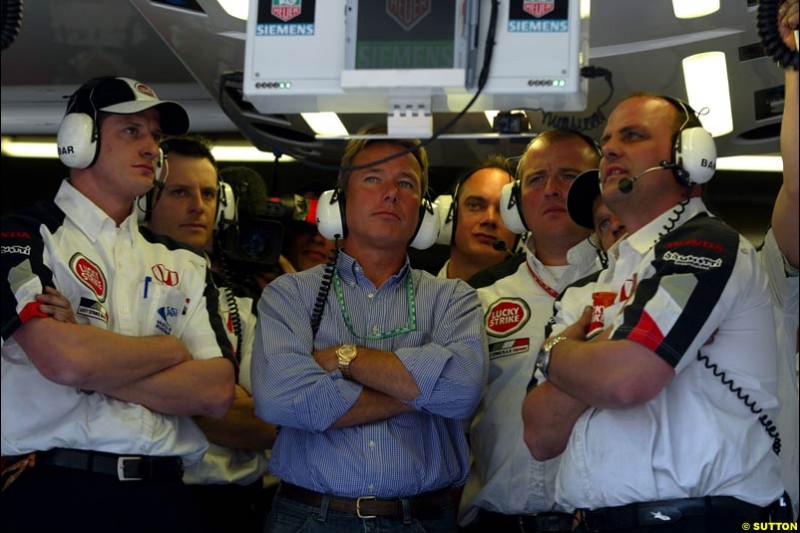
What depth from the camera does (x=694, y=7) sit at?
4.08m

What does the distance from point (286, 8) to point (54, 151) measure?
384cm

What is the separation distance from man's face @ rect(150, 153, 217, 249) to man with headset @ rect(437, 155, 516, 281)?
3.26ft

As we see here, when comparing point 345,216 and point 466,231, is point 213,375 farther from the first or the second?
point 466,231

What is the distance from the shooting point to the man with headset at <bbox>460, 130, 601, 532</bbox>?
3898mm

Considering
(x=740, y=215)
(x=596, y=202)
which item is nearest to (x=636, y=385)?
(x=596, y=202)

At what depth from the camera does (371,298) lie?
3830mm

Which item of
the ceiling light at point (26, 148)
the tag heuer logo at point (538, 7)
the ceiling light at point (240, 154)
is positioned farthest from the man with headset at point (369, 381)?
the ceiling light at point (26, 148)

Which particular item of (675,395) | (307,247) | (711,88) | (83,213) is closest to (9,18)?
(83,213)

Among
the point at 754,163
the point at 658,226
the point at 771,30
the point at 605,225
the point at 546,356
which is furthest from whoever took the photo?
the point at 754,163

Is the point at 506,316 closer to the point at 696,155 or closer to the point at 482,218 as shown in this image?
the point at 482,218

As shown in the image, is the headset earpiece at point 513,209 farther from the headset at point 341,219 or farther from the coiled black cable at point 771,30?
the coiled black cable at point 771,30

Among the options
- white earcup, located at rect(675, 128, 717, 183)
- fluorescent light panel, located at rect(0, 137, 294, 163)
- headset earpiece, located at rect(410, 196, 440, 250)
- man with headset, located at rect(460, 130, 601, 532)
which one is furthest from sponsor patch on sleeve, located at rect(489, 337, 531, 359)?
fluorescent light panel, located at rect(0, 137, 294, 163)

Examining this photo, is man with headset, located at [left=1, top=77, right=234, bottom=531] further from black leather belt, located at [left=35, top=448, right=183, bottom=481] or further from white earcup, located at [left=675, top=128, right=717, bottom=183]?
white earcup, located at [left=675, top=128, right=717, bottom=183]

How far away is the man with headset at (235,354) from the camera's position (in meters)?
4.34
